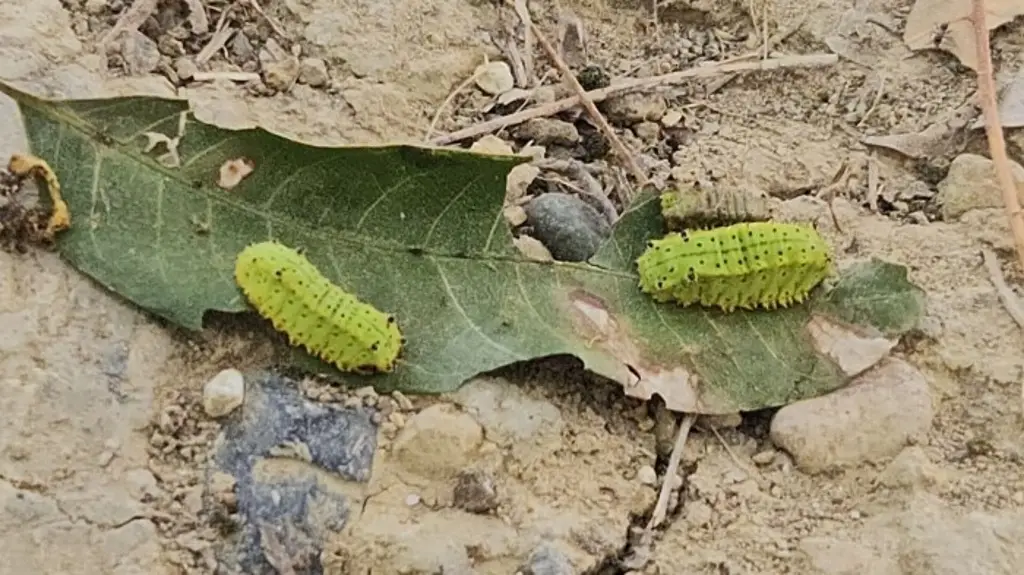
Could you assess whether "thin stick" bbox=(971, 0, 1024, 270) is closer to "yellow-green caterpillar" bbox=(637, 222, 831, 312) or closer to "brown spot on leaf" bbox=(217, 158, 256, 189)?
"yellow-green caterpillar" bbox=(637, 222, 831, 312)

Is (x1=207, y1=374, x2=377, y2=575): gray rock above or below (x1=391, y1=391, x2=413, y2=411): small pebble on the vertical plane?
below

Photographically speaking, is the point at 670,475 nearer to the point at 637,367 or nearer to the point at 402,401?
the point at 637,367

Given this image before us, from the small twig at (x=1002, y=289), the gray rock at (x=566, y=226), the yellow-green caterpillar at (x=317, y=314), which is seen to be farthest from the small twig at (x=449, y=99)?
the small twig at (x=1002, y=289)

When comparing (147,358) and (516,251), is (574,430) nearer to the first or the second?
(516,251)

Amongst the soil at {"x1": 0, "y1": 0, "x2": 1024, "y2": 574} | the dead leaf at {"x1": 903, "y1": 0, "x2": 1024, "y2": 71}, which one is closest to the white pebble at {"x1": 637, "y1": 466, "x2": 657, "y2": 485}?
the soil at {"x1": 0, "y1": 0, "x2": 1024, "y2": 574}

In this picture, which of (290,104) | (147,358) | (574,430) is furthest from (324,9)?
(574,430)
